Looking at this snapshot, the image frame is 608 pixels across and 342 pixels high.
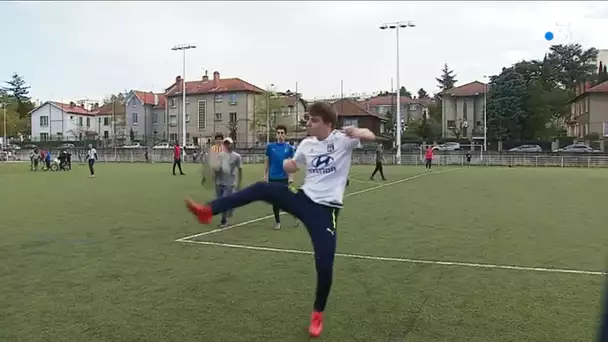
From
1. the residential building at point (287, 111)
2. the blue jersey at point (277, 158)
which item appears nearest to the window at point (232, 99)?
the residential building at point (287, 111)

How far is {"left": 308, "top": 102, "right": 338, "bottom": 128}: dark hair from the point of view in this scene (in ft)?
17.9

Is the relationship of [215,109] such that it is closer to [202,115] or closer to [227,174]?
[202,115]

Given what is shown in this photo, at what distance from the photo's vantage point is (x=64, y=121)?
10350 cm

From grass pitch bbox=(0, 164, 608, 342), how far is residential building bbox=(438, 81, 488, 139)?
7352cm

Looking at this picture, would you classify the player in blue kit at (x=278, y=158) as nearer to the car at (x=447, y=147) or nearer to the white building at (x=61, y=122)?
the car at (x=447, y=147)

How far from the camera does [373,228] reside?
12.5m

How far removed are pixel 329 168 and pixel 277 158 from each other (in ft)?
22.0

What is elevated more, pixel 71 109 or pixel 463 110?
pixel 71 109

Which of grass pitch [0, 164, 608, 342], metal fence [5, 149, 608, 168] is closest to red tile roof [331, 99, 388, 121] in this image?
metal fence [5, 149, 608, 168]

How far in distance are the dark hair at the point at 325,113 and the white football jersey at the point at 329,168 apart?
0.37 feet

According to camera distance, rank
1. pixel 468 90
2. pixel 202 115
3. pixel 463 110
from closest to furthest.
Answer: pixel 463 110 → pixel 468 90 → pixel 202 115

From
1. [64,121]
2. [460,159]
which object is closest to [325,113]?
[460,159]

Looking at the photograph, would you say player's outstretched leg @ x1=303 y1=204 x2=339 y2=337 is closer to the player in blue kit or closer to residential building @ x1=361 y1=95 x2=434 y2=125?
the player in blue kit

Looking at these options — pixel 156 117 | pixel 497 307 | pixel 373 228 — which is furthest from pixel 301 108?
pixel 497 307
